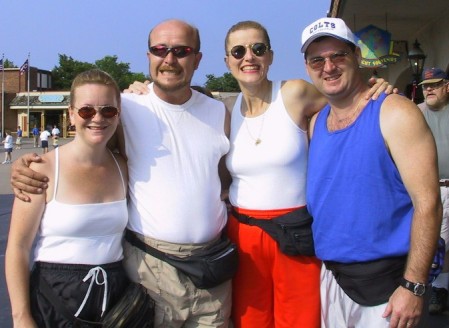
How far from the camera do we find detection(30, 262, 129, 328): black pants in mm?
2354

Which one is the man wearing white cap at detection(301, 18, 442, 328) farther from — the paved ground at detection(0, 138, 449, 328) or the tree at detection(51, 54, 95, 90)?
the tree at detection(51, 54, 95, 90)

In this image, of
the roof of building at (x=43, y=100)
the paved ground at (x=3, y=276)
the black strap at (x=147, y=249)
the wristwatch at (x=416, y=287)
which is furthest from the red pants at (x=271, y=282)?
the roof of building at (x=43, y=100)

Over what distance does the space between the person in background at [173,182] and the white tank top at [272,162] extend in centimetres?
15

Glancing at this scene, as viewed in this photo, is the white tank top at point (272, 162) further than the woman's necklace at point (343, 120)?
Yes

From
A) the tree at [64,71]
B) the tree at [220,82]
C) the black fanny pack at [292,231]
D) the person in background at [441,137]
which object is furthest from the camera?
the tree at [220,82]

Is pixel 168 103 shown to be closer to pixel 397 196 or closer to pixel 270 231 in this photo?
pixel 270 231

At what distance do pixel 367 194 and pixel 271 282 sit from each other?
98 cm

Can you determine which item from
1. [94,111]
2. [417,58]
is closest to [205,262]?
[94,111]

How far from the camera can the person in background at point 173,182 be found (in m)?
2.76

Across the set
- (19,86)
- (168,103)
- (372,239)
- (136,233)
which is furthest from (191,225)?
(19,86)

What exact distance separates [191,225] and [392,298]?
3.81ft

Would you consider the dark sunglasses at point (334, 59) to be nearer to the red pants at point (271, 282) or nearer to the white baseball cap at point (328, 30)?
the white baseball cap at point (328, 30)

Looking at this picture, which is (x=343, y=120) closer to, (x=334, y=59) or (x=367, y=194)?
(x=334, y=59)

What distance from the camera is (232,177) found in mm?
3152
